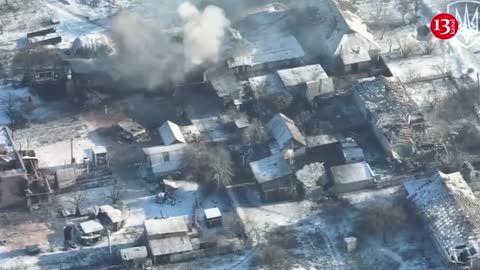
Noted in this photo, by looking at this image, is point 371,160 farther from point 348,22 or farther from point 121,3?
point 121,3

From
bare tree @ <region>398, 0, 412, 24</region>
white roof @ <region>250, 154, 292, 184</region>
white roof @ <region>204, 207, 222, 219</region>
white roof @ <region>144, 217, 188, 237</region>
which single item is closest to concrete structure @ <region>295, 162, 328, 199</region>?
white roof @ <region>250, 154, 292, 184</region>

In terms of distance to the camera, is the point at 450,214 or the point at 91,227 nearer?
the point at 450,214

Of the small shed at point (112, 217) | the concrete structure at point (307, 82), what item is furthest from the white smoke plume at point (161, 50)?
the small shed at point (112, 217)

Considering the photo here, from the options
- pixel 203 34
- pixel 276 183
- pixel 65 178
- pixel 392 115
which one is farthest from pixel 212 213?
pixel 203 34

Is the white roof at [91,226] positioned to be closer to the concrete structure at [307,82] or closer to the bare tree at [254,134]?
the bare tree at [254,134]

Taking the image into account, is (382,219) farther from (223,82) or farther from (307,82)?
(223,82)

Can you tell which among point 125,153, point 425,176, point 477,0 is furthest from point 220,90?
point 477,0

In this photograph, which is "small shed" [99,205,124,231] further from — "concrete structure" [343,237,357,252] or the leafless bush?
"concrete structure" [343,237,357,252]
